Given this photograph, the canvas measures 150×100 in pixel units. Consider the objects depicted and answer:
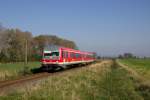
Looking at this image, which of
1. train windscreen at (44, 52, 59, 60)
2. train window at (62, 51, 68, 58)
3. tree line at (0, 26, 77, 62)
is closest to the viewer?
train windscreen at (44, 52, 59, 60)

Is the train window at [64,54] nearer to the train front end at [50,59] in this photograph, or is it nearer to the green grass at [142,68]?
the train front end at [50,59]

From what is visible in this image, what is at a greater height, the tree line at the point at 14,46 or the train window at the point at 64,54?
the tree line at the point at 14,46

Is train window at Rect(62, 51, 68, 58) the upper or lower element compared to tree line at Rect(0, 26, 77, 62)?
lower

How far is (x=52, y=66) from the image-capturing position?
30.2 m

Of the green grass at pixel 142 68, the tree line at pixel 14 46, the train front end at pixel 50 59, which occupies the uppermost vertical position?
the tree line at pixel 14 46

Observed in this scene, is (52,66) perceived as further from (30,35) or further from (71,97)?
(30,35)

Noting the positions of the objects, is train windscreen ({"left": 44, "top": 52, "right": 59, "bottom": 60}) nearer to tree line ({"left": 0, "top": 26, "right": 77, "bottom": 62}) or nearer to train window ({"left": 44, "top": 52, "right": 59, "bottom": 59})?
train window ({"left": 44, "top": 52, "right": 59, "bottom": 59})

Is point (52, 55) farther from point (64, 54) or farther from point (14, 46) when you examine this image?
point (14, 46)

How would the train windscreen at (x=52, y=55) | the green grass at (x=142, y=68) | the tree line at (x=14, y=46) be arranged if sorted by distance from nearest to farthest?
1. the train windscreen at (x=52, y=55)
2. the green grass at (x=142, y=68)
3. the tree line at (x=14, y=46)

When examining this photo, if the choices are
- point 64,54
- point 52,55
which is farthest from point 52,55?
point 64,54

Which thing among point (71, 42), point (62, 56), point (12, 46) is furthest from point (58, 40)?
point (62, 56)

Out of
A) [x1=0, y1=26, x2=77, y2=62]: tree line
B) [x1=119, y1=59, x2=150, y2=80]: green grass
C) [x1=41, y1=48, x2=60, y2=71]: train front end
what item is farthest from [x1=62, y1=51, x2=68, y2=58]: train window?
[x1=0, y1=26, x2=77, y2=62]: tree line

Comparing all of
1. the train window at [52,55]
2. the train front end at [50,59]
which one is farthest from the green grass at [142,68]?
the train window at [52,55]

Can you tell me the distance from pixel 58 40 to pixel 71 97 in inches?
4237
